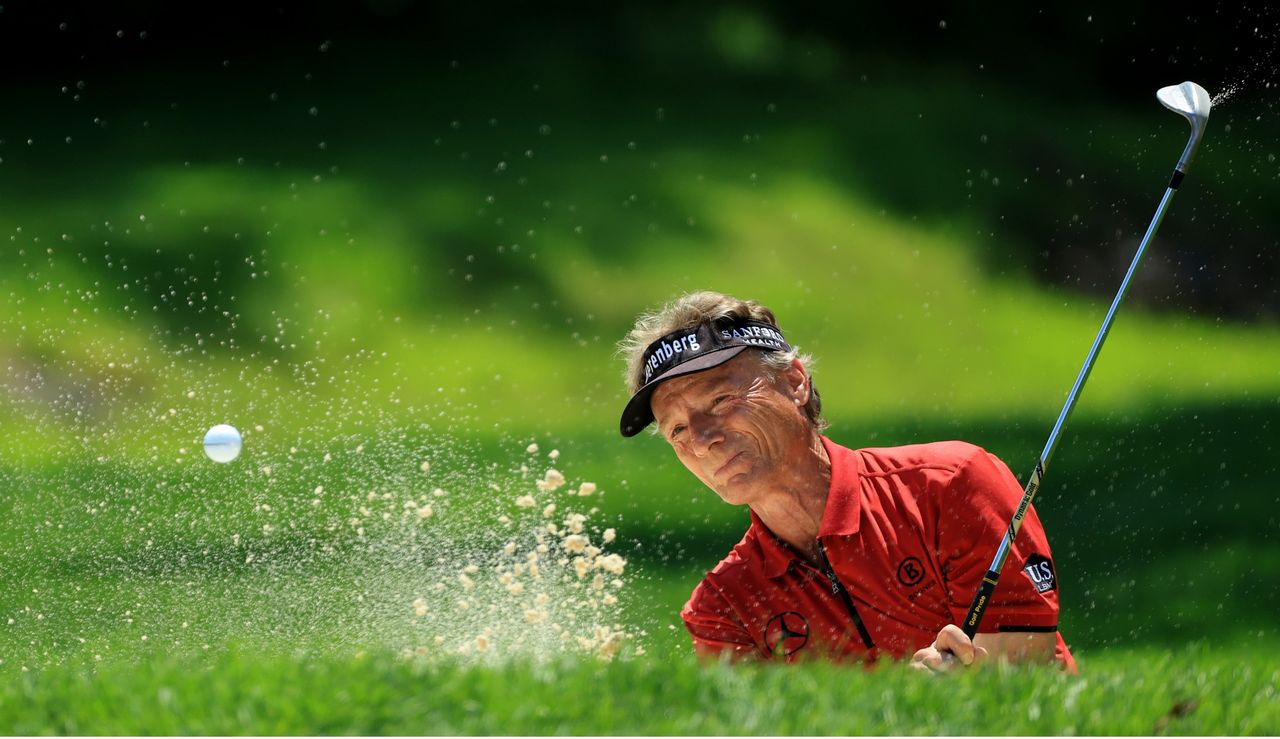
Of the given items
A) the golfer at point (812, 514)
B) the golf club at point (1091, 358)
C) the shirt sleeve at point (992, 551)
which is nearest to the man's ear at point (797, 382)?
the golfer at point (812, 514)

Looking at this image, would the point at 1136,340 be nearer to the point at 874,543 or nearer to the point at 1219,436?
the point at 1219,436

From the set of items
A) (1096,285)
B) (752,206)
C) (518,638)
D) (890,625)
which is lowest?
(890,625)

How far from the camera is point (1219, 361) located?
10.1 meters

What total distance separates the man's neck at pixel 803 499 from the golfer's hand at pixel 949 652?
1.72ft

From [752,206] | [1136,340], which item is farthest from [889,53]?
[1136,340]

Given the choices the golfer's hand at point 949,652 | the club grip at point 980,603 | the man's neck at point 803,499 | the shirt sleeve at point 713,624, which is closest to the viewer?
the golfer's hand at point 949,652

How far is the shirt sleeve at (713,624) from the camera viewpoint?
12.1 feet

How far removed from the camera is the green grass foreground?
2.34 metres

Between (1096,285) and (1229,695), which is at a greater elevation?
(1096,285)

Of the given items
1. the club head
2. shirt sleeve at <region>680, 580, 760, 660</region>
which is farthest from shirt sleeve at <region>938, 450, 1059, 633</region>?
the club head

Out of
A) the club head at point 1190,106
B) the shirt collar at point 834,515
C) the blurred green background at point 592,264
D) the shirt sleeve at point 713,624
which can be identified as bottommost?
the shirt sleeve at point 713,624

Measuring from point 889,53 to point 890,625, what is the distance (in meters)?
10.8

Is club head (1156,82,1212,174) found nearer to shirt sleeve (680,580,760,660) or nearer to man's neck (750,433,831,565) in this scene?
man's neck (750,433,831,565)

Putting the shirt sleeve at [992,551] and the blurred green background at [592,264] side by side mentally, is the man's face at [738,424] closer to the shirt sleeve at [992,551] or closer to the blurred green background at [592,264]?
the shirt sleeve at [992,551]
